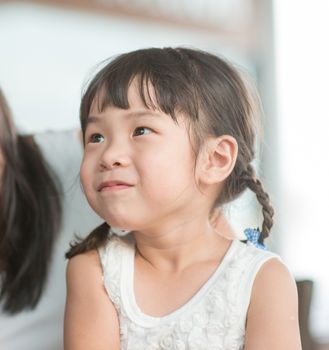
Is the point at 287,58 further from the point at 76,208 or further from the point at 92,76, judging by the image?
the point at 92,76

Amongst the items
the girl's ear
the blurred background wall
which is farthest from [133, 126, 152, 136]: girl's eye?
the blurred background wall

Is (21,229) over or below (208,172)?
below

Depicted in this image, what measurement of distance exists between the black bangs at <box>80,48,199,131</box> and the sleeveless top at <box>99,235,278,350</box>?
0.78 feet

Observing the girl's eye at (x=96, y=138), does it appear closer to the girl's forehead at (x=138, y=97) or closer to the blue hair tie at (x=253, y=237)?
the girl's forehead at (x=138, y=97)

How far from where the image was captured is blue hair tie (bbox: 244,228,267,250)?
1.08 meters

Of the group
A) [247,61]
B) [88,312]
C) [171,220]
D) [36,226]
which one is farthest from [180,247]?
[247,61]

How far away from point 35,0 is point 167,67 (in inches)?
54.3

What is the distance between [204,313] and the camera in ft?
3.27

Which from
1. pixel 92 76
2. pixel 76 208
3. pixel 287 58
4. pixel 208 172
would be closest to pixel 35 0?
pixel 287 58

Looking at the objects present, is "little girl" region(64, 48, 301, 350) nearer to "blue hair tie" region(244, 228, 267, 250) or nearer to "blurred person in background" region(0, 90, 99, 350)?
"blue hair tie" region(244, 228, 267, 250)

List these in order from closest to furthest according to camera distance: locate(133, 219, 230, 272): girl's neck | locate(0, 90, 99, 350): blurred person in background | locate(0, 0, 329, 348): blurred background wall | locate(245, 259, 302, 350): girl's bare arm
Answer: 1. locate(245, 259, 302, 350): girl's bare arm
2. locate(133, 219, 230, 272): girl's neck
3. locate(0, 90, 99, 350): blurred person in background
4. locate(0, 0, 329, 348): blurred background wall

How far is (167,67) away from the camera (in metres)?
1.00

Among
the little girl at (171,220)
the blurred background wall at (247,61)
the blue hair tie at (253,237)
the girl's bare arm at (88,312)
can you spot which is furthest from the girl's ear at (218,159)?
the blurred background wall at (247,61)

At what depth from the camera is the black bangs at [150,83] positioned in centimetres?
97
